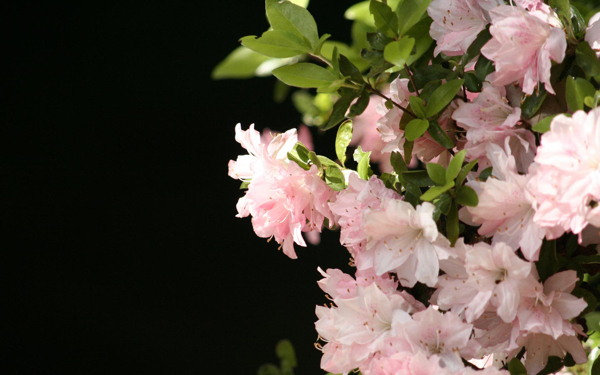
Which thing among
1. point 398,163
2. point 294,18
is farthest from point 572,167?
point 294,18

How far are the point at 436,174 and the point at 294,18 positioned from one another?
0.64ft

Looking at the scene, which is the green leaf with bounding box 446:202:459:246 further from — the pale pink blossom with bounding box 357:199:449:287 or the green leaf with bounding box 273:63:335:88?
the green leaf with bounding box 273:63:335:88

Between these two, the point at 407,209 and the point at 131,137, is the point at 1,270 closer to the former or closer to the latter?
the point at 131,137

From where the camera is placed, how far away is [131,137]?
158cm

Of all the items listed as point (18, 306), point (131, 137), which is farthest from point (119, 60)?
point (18, 306)

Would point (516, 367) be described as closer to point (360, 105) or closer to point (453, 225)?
point (453, 225)

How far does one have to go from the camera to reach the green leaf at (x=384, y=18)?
496 millimetres

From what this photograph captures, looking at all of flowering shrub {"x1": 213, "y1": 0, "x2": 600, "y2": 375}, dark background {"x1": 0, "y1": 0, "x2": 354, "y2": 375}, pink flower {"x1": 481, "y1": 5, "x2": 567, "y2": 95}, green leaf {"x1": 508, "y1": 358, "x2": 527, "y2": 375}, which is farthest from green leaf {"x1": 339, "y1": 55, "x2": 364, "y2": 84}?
dark background {"x1": 0, "y1": 0, "x2": 354, "y2": 375}

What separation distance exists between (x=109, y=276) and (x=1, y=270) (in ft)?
0.85

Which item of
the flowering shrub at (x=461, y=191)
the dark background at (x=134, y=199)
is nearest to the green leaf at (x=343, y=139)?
the flowering shrub at (x=461, y=191)

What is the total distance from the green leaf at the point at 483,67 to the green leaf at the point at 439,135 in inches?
2.1

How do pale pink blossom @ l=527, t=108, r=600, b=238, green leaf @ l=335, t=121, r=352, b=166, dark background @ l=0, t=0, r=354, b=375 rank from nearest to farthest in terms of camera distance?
pale pink blossom @ l=527, t=108, r=600, b=238, green leaf @ l=335, t=121, r=352, b=166, dark background @ l=0, t=0, r=354, b=375

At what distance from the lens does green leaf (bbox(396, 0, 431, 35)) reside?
502mm

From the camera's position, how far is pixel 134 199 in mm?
1587
